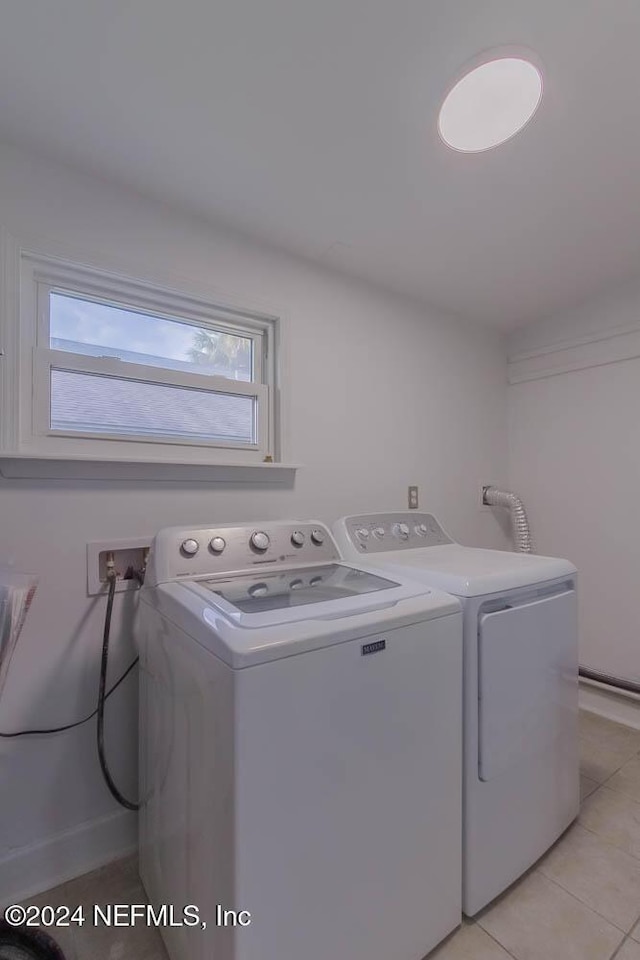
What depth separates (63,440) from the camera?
4.31ft

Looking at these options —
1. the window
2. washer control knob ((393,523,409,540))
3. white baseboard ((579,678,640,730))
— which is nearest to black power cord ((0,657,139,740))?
the window

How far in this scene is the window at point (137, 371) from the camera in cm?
130

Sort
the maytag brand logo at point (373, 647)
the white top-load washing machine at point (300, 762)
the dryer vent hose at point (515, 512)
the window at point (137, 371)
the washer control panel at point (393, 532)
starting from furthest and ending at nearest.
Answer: the dryer vent hose at point (515, 512), the washer control panel at point (393, 532), the window at point (137, 371), the maytag brand logo at point (373, 647), the white top-load washing machine at point (300, 762)

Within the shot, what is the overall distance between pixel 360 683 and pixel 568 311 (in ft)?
7.87

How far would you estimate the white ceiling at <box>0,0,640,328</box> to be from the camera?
3.19 feet

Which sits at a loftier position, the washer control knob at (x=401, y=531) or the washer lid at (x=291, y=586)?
the washer control knob at (x=401, y=531)

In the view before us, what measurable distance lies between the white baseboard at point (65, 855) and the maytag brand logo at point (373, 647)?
1114 millimetres

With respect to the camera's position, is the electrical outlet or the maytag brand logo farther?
the electrical outlet

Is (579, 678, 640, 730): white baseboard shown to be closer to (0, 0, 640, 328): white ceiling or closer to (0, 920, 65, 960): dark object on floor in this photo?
(0, 0, 640, 328): white ceiling

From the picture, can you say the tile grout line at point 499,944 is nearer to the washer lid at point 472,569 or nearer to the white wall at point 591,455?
the washer lid at point 472,569

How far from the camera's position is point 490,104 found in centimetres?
120

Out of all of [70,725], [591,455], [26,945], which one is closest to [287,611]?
[70,725]

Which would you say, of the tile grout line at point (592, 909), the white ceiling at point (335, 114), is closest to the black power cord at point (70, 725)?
the tile grout line at point (592, 909)

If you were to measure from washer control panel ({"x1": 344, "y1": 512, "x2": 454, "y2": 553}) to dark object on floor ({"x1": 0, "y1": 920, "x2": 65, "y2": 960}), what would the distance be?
1.30 m
